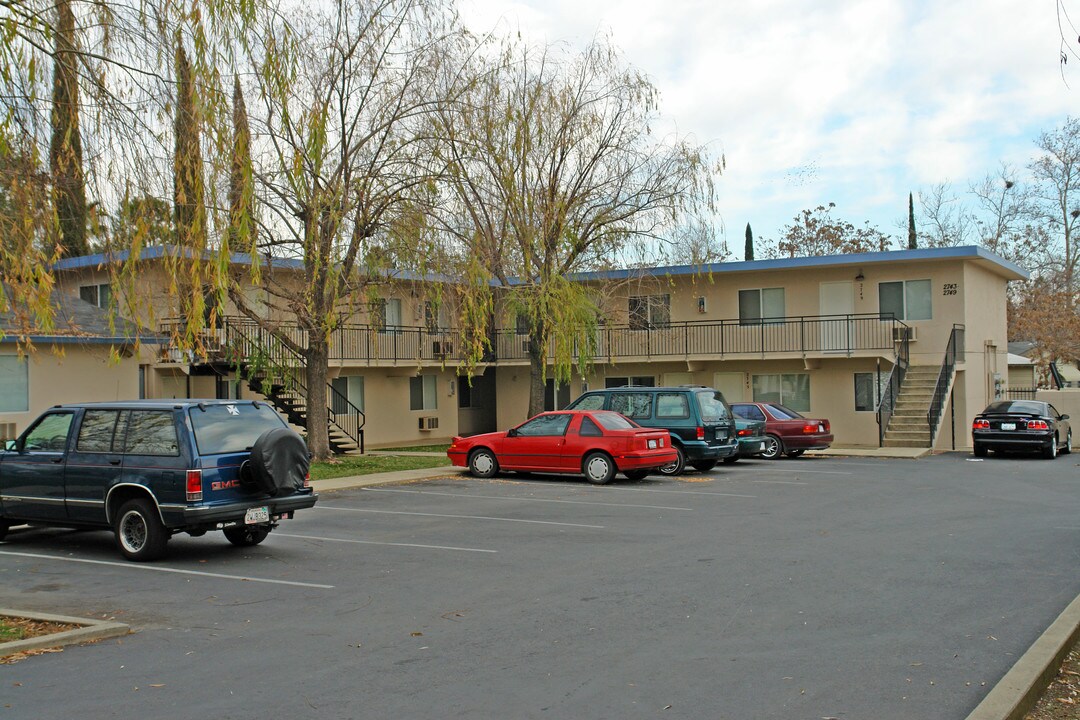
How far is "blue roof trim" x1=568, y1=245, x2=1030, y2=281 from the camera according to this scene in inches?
1194

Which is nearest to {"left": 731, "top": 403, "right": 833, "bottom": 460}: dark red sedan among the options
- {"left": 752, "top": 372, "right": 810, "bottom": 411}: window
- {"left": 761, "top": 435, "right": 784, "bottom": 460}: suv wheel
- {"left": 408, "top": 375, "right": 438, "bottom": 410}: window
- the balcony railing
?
{"left": 761, "top": 435, "right": 784, "bottom": 460}: suv wheel

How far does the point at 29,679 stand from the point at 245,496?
15.2 ft

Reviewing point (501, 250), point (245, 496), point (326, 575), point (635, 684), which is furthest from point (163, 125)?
point (501, 250)

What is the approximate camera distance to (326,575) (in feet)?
35.0

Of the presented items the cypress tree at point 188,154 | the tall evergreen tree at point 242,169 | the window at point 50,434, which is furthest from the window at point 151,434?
the tall evergreen tree at point 242,169

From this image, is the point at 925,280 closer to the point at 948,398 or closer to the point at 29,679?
the point at 948,398

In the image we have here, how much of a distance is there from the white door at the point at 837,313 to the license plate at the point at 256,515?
23.2 metres

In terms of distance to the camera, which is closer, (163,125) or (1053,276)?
(163,125)

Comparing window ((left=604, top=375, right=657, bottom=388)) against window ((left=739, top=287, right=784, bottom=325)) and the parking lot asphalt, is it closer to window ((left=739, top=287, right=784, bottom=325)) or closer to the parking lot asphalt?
window ((left=739, top=287, right=784, bottom=325))

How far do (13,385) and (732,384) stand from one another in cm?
2174

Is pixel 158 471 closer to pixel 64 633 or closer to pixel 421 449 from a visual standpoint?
pixel 64 633

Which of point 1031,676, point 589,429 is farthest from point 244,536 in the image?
point 1031,676

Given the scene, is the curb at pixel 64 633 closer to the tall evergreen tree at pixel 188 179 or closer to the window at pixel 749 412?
the tall evergreen tree at pixel 188 179

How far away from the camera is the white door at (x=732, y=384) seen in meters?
34.2
